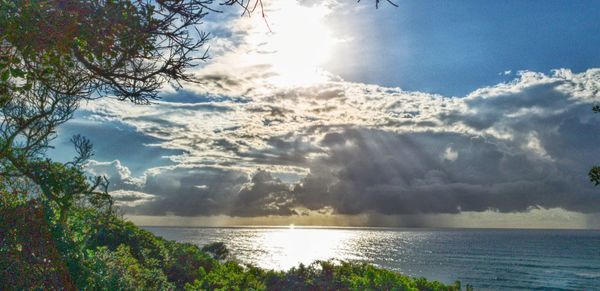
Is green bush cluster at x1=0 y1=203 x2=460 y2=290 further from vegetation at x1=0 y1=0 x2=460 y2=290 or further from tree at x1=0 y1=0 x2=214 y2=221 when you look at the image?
tree at x1=0 y1=0 x2=214 y2=221

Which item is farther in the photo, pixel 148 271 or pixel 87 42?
pixel 148 271

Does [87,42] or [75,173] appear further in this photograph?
[75,173]

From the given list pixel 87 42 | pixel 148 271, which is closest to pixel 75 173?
pixel 148 271

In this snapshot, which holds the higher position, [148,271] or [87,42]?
[87,42]

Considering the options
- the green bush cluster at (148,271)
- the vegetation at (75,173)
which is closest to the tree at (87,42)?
the vegetation at (75,173)

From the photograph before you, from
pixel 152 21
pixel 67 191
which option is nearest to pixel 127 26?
pixel 152 21

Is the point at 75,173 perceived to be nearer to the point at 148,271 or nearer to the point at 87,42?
the point at 148,271

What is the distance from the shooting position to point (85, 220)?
18.1m

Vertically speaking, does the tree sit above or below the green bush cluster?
above

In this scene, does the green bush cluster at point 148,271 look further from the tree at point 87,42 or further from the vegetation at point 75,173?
the tree at point 87,42

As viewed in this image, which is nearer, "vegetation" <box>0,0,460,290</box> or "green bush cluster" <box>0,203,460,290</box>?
"vegetation" <box>0,0,460,290</box>

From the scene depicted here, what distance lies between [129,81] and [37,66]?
1631 millimetres

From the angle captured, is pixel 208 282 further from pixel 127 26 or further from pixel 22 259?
pixel 127 26

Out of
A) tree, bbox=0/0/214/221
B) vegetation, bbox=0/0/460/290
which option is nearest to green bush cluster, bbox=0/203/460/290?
vegetation, bbox=0/0/460/290
